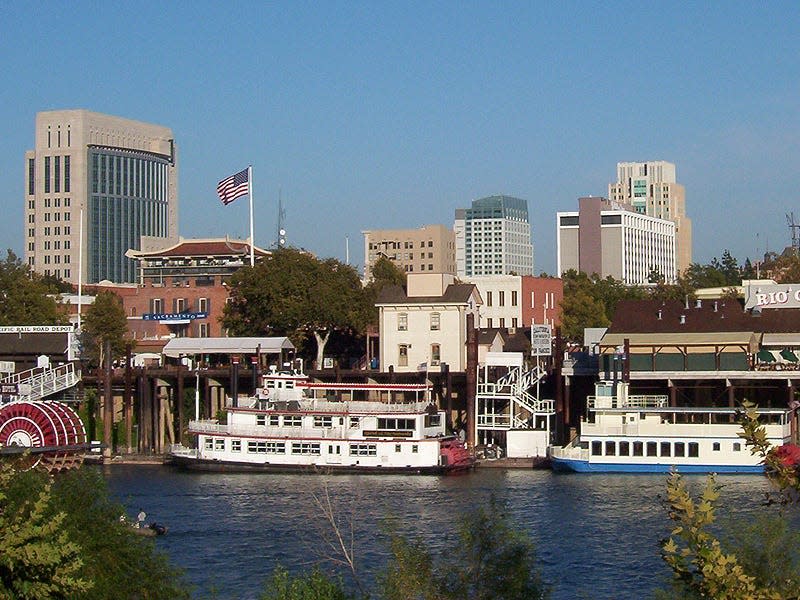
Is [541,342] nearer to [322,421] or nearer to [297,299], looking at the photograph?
[322,421]

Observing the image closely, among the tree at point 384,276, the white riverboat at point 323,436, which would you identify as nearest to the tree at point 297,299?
the tree at point 384,276

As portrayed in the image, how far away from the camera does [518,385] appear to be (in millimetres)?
86312

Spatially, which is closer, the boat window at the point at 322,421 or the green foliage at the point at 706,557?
the green foliage at the point at 706,557

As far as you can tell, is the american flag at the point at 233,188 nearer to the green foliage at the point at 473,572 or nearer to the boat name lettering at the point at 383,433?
the boat name lettering at the point at 383,433

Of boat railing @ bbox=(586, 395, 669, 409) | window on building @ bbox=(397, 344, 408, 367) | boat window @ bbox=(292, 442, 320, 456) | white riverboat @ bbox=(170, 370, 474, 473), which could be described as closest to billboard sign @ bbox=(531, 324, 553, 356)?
boat railing @ bbox=(586, 395, 669, 409)

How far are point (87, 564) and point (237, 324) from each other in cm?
7751

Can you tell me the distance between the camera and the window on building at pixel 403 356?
97.9 meters

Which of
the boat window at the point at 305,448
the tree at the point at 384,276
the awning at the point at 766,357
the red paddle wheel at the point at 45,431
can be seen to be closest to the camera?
the boat window at the point at 305,448

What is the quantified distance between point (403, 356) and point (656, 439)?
2474 cm

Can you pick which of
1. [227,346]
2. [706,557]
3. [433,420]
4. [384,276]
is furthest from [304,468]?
[706,557]

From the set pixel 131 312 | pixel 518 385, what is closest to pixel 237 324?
pixel 131 312

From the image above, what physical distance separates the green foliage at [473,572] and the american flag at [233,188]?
77.9 m

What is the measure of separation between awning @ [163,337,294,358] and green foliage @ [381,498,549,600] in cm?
6685

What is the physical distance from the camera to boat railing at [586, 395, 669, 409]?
8012 centimetres
